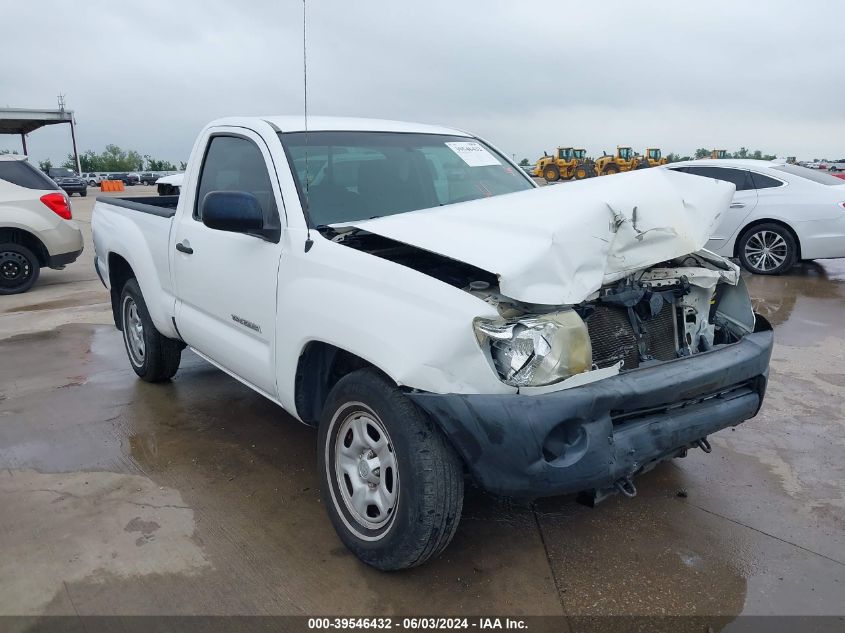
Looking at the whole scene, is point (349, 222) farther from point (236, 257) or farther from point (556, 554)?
point (556, 554)

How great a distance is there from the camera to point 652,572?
284cm

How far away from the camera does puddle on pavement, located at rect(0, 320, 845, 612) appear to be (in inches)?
105

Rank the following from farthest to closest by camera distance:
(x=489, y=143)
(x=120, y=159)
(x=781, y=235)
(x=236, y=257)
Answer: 1. (x=120, y=159)
2. (x=781, y=235)
3. (x=489, y=143)
4. (x=236, y=257)

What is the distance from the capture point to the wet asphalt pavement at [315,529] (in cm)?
269

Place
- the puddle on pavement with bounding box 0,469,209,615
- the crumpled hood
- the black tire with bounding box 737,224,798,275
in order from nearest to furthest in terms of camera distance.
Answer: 1. the crumpled hood
2. the puddle on pavement with bounding box 0,469,209,615
3. the black tire with bounding box 737,224,798,275

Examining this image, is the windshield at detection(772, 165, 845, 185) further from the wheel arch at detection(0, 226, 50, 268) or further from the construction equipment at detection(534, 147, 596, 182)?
the construction equipment at detection(534, 147, 596, 182)

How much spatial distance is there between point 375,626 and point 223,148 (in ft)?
9.36

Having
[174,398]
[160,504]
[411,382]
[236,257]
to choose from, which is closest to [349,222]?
[236,257]

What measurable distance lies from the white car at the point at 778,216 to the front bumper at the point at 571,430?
7.01 m

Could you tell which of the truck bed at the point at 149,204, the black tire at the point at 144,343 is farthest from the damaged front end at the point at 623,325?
the black tire at the point at 144,343

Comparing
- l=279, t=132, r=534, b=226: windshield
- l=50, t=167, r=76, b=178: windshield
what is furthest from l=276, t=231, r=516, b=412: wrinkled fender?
l=50, t=167, r=76, b=178: windshield

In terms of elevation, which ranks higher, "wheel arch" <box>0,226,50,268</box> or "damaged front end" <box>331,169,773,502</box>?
"damaged front end" <box>331,169,773,502</box>

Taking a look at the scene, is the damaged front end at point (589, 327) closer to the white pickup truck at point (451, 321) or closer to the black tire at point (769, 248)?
the white pickup truck at point (451, 321)

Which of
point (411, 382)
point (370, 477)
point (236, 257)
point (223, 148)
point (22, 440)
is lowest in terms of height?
point (22, 440)
